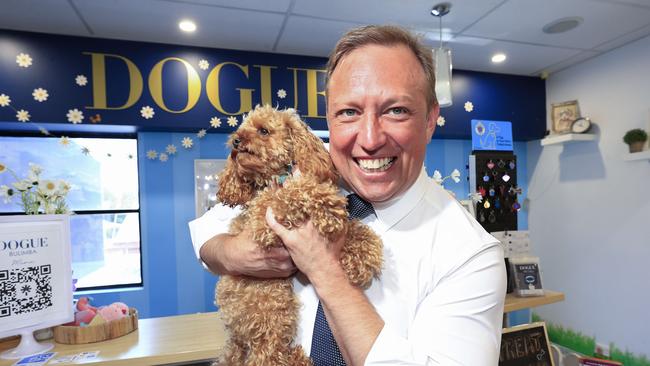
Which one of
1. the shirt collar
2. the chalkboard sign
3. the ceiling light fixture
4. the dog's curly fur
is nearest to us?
the dog's curly fur

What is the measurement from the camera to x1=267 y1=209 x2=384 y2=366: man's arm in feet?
2.74

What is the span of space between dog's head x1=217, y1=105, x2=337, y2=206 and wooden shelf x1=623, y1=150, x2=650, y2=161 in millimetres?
3639

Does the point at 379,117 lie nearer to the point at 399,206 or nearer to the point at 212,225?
the point at 399,206

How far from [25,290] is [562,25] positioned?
415 centimetres

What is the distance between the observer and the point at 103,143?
11.5ft

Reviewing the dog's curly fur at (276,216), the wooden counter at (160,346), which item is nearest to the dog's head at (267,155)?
the dog's curly fur at (276,216)

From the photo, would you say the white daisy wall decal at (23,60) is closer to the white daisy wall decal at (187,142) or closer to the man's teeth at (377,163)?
the white daisy wall decal at (187,142)

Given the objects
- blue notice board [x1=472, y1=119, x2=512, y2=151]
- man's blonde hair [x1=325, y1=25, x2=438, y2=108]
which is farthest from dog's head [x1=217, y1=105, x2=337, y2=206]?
blue notice board [x1=472, y1=119, x2=512, y2=151]

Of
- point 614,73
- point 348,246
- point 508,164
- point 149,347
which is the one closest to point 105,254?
point 149,347

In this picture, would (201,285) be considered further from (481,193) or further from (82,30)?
(481,193)

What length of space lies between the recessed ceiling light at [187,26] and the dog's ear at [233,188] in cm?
223

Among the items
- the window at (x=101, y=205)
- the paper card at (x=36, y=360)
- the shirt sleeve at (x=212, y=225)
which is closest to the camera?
the shirt sleeve at (x=212, y=225)

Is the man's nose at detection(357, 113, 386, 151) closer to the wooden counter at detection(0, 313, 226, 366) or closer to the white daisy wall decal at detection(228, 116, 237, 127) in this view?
the wooden counter at detection(0, 313, 226, 366)

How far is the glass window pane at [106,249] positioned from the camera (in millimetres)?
3471
